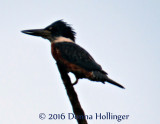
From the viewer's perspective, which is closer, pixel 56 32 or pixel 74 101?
pixel 74 101

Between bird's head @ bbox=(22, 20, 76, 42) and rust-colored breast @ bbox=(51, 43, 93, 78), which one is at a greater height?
bird's head @ bbox=(22, 20, 76, 42)

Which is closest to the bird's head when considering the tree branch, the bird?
the bird

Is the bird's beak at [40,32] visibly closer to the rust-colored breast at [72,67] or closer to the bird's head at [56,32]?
the bird's head at [56,32]

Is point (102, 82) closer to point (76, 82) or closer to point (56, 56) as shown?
point (76, 82)

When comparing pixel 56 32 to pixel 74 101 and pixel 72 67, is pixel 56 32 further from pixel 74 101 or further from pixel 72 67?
pixel 74 101

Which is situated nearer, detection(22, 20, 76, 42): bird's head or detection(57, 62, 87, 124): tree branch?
detection(57, 62, 87, 124): tree branch

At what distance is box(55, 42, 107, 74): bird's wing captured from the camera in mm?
6262

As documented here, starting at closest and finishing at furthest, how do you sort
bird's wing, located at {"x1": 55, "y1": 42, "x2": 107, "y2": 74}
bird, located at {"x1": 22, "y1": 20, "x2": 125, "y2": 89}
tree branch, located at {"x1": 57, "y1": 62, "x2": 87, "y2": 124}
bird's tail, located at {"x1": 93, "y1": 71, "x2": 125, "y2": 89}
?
1. tree branch, located at {"x1": 57, "y1": 62, "x2": 87, "y2": 124}
2. bird's tail, located at {"x1": 93, "y1": 71, "x2": 125, "y2": 89}
3. bird, located at {"x1": 22, "y1": 20, "x2": 125, "y2": 89}
4. bird's wing, located at {"x1": 55, "y1": 42, "x2": 107, "y2": 74}

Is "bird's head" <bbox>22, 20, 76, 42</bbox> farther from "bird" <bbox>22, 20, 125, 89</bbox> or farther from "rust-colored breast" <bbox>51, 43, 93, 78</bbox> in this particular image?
"rust-colored breast" <bbox>51, 43, 93, 78</bbox>

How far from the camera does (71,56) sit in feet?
21.0

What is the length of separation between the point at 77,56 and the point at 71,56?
13cm

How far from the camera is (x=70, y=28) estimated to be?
294 inches

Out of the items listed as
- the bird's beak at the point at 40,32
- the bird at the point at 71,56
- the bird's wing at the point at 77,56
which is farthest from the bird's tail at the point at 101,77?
the bird's beak at the point at 40,32

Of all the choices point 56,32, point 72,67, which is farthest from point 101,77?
point 56,32
